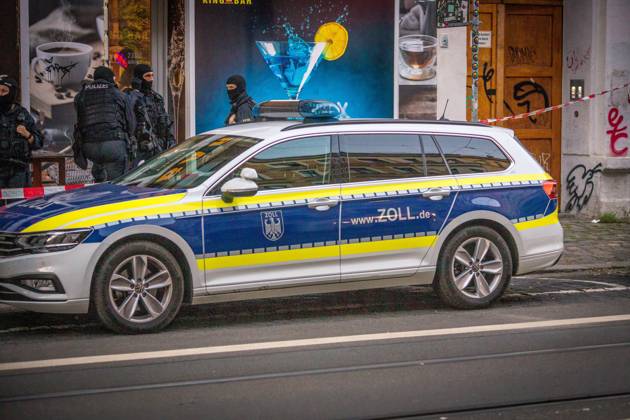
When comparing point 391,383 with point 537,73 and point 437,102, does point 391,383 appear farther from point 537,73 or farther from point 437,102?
point 537,73

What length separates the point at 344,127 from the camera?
945 centimetres

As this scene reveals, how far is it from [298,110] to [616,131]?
841cm

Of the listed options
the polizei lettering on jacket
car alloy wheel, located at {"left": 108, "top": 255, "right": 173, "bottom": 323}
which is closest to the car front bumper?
car alloy wheel, located at {"left": 108, "top": 255, "right": 173, "bottom": 323}

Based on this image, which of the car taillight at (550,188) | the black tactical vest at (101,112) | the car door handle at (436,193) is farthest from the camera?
the black tactical vest at (101,112)

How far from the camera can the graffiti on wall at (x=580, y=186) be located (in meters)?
17.2

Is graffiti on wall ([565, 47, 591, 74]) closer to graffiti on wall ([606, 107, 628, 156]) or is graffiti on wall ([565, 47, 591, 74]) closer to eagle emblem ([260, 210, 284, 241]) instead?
graffiti on wall ([606, 107, 628, 156])

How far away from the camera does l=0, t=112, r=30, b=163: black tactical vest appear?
12812 millimetres

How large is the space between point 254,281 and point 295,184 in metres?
0.82

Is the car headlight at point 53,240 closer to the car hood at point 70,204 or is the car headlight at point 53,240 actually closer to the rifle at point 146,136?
the car hood at point 70,204

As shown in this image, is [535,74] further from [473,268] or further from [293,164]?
[293,164]

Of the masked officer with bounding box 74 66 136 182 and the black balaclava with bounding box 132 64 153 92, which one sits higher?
the black balaclava with bounding box 132 64 153 92

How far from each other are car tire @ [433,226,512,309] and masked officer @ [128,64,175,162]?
A: 537 centimetres

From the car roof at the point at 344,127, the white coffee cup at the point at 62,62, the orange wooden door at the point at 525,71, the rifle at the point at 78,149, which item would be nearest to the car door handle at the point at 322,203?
the car roof at the point at 344,127

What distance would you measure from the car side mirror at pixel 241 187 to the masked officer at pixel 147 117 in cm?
533
